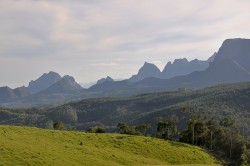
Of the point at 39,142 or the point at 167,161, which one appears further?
the point at 167,161

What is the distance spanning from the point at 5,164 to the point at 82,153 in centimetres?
1972

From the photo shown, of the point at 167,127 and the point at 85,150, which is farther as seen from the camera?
the point at 167,127

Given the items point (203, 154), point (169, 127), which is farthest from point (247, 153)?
point (169, 127)

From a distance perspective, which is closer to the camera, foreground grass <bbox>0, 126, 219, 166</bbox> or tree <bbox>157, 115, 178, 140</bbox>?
foreground grass <bbox>0, 126, 219, 166</bbox>

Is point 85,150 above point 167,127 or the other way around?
above

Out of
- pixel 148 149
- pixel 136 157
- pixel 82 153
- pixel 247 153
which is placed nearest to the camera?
pixel 82 153

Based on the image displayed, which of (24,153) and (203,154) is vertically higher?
(24,153)

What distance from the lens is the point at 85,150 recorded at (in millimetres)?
82375

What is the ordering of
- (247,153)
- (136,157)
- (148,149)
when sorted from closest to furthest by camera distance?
(136,157) → (148,149) → (247,153)

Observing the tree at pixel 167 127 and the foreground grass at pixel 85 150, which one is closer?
the foreground grass at pixel 85 150

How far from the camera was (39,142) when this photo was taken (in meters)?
81.5

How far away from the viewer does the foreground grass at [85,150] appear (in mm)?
70050

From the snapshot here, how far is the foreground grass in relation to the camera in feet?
230

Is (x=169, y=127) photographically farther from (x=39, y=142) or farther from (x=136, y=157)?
(x=39, y=142)
